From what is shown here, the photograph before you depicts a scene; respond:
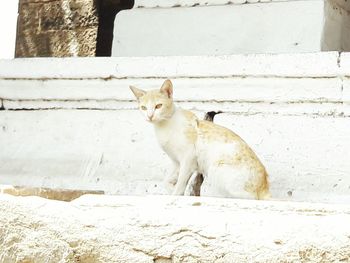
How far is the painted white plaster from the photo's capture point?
4.50 metres

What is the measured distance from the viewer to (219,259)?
3064mm

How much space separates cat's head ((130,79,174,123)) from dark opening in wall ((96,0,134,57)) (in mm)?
1705

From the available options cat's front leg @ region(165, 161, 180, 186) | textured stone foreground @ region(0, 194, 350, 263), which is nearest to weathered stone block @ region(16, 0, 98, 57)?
cat's front leg @ region(165, 161, 180, 186)

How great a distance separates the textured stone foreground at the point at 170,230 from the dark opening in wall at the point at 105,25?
8.13 ft

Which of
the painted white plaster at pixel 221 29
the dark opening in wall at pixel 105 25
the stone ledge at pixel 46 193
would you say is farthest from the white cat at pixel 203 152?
the dark opening in wall at pixel 105 25

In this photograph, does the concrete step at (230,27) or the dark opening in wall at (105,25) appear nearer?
the concrete step at (230,27)

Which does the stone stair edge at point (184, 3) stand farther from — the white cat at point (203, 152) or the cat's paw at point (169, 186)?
the cat's paw at point (169, 186)

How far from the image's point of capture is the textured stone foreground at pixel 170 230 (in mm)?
2982

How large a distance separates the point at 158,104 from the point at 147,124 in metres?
0.72

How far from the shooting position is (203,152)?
12.9 ft

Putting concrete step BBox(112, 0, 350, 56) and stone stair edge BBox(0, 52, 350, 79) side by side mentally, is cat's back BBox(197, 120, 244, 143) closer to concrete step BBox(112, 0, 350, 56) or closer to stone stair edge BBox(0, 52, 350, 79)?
stone stair edge BBox(0, 52, 350, 79)

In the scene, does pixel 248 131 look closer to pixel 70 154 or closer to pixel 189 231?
pixel 70 154

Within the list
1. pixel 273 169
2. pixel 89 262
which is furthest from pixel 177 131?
pixel 89 262

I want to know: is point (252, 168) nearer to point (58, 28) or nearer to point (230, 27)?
point (230, 27)
